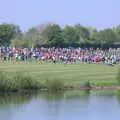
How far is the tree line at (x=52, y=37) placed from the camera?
116 meters

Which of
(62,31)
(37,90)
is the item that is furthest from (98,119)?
(62,31)

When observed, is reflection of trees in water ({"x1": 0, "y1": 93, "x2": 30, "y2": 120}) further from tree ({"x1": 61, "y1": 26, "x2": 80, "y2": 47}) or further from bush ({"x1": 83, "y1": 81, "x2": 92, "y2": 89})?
tree ({"x1": 61, "y1": 26, "x2": 80, "y2": 47})

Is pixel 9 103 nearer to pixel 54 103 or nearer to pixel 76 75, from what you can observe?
pixel 54 103

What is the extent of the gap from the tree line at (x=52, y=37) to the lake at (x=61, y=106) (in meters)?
64.0

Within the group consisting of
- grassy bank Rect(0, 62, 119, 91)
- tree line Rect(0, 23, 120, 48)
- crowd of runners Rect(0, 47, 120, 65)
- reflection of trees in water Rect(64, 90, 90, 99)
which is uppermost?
tree line Rect(0, 23, 120, 48)

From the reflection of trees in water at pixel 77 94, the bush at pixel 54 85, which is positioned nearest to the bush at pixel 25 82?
the bush at pixel 54 85

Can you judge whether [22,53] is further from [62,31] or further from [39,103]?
[62,31]

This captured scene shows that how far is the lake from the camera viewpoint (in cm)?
3522

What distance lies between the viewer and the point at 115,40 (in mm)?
146125

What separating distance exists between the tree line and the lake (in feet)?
210

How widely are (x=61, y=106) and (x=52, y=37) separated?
80.4m

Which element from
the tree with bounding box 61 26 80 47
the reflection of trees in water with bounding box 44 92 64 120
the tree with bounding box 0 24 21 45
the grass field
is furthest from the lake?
the tree with bounding box 61 26 80 47

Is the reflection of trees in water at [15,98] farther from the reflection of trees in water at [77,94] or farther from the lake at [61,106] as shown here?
the reflection of trees in water at [77,94]

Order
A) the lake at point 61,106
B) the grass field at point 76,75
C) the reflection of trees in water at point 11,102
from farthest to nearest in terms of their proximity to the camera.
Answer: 1. the grass field at point 76,75
2. the reflection of trees in water at point 11,102
3. the lake at point 61,106
